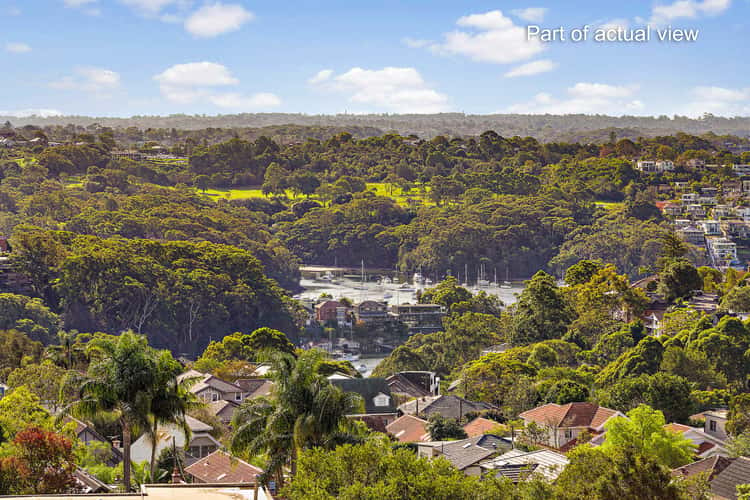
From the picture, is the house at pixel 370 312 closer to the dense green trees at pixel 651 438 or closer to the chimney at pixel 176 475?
the dense green trees at pixel 651 438

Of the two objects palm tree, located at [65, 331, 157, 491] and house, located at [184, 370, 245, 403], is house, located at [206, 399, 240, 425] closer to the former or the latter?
house, located at [184, 370, 245, 403]

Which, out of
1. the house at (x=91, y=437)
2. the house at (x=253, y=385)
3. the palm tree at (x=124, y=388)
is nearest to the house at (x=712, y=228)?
the house at (x=253, y=385)

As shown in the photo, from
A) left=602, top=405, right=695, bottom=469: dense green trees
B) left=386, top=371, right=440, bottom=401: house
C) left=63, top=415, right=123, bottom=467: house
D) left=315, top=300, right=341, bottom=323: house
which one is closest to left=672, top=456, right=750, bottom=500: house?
left=602, top=405, right=695, bottom=469: dense green trees

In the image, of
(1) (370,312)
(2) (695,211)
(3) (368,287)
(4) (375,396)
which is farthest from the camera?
(2) (695,211)

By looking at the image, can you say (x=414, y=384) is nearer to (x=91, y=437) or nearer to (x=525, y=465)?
(x=91, y=437)

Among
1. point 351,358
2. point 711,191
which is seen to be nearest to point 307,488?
point 351,358

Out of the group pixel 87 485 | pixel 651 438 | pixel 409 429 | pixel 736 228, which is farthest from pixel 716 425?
pixel 736 228

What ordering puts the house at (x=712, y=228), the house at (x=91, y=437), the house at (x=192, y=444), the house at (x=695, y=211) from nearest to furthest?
the house at (x=91, y=437) → the house at (x=192, y=444) → the house at (x=712, y=228) → the house at (x=695, y=211)
